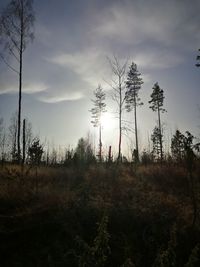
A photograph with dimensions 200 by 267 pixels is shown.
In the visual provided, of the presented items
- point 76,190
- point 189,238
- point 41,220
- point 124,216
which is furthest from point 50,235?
point 189,238

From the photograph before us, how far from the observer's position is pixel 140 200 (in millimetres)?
14375

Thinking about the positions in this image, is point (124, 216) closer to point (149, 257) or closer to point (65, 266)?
point (149, 257)

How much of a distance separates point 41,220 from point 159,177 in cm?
1077

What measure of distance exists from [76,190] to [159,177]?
7.21m

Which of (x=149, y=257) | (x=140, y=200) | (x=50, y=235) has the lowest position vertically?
(x=149, y=257)

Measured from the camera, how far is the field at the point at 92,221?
9.43 metres

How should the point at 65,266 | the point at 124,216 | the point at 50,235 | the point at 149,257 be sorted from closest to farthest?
the point at 65,266 < the point at 149,257 < the point at 50,235 < the point at 124,216

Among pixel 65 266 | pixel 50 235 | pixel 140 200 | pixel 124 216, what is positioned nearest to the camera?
pixel 65 266

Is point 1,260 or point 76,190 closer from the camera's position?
point 1,260

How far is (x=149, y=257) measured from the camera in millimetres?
9992

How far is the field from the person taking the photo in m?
9.43

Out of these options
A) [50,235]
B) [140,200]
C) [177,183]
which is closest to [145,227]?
[140,200]

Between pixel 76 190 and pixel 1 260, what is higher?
pixel 76 190

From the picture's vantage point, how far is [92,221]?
11609 millimetres
